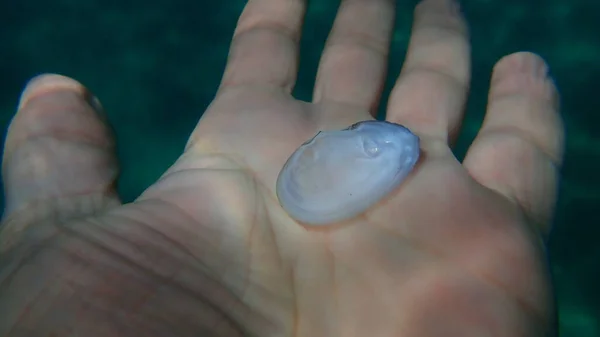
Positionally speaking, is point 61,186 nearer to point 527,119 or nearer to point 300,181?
point 300,181

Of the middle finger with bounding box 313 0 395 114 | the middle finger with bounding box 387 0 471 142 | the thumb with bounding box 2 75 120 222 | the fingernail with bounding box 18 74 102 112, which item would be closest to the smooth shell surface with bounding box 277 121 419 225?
the middle finger with bounding box 387 0 471 142

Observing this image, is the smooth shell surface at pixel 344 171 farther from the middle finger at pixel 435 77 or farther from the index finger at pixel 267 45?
the index finger at pixel 267 45

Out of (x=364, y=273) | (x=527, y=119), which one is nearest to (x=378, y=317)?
(x=364, y=273)

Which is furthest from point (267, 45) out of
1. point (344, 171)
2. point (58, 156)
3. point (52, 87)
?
point (58, 156)

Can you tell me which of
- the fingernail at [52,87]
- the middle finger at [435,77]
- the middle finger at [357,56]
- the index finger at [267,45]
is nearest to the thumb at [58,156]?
the fingernail at [52,87]

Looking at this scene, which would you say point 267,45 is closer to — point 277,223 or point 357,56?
point 357,56

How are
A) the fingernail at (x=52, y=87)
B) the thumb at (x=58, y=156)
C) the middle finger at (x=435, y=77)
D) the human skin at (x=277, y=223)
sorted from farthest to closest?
1. the middle finger at (x=435, y=77)
2. the fingernail at (x=52, y=87)
3. the thumb at (x=58, y=156)
4. the human skin at (x=277, y=223)
